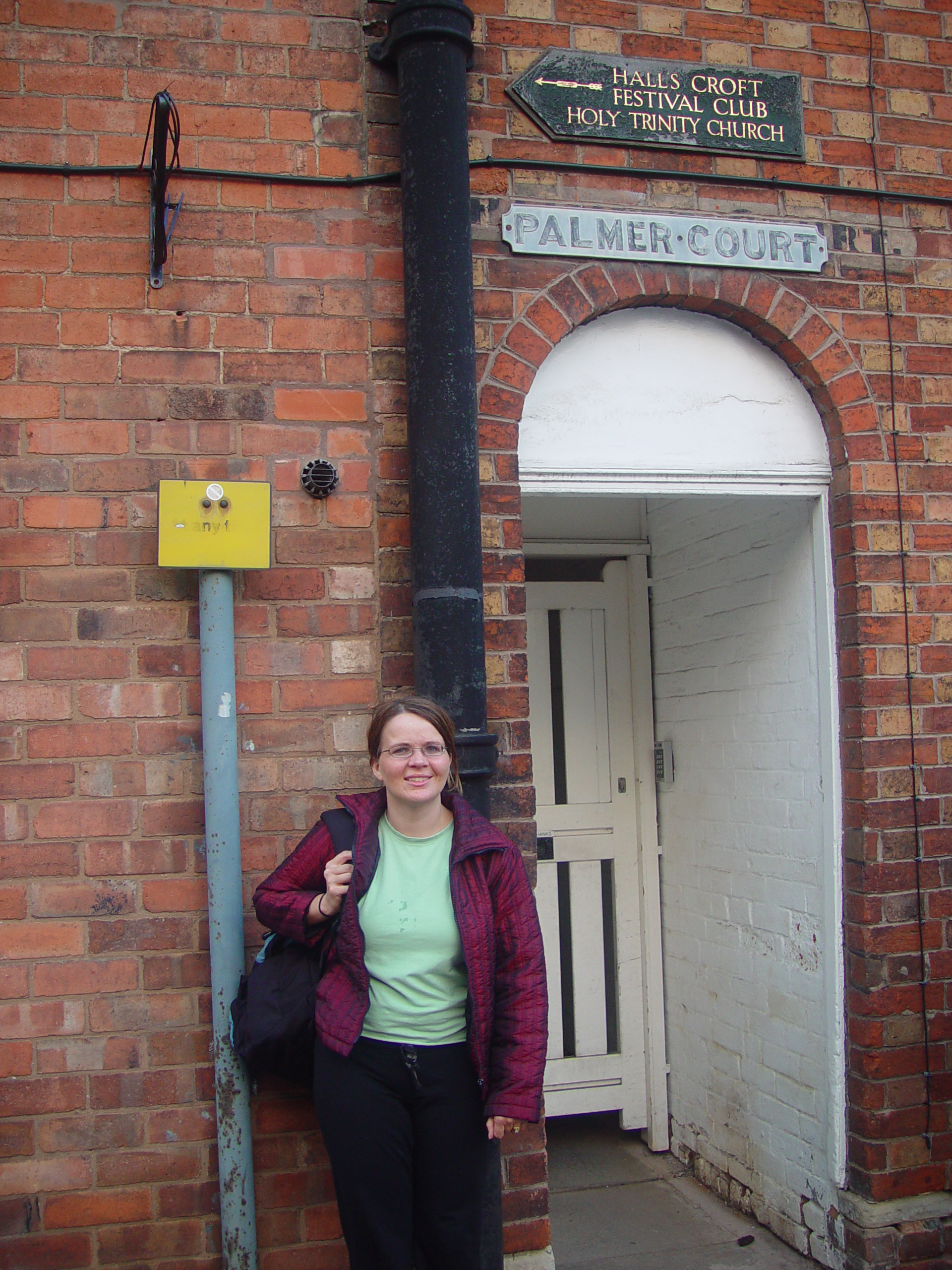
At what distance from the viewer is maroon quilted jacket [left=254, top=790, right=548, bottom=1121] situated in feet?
7.66

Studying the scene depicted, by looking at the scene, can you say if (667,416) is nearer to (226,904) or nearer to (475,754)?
(475,754)

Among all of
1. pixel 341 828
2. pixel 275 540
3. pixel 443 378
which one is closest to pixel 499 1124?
pixel 341 828

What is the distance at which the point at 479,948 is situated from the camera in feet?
7.68

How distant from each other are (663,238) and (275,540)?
1554 millimetres

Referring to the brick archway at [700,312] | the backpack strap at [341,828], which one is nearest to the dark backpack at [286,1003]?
the backpack strap at [341,828]

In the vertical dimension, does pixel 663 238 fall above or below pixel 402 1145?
above

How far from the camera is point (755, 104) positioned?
11.1ft

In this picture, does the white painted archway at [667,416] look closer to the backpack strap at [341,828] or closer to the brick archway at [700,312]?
the brick archway at [700,312]

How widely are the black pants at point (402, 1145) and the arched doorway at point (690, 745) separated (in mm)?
1542

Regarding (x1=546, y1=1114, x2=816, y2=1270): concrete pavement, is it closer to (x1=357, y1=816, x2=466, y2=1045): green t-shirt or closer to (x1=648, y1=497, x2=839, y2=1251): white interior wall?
(x1=648, y1=497, x2=839, y2=1251): white interior wall

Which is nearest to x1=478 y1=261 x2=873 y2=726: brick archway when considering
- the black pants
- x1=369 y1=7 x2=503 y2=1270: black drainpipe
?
x1=369 y1=7 x2=503 y2=1270: black drainpipe

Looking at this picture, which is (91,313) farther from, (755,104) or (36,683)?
(755,104)

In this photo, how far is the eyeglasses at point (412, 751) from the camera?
241 cm

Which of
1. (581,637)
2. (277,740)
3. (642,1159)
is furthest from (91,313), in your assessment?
(642,1159)
